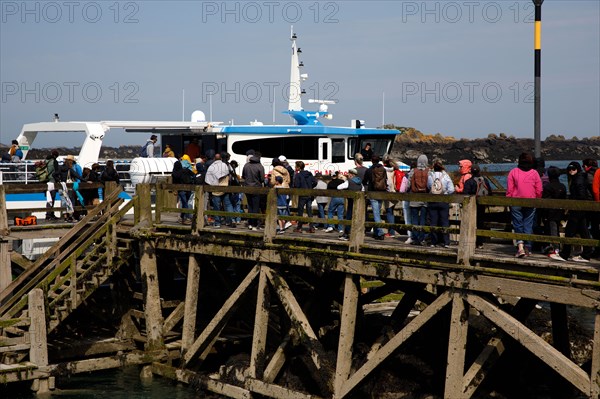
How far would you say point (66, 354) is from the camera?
1780cm

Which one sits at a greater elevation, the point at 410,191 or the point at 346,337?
the point at 410,191

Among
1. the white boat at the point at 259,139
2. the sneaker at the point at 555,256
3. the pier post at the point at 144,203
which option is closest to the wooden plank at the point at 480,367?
the sneaker at the point at 555,256

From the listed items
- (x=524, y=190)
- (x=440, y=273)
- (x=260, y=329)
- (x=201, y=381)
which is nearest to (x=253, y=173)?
(x=260, y=329)

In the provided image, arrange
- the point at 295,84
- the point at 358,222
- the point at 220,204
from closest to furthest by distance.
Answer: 1. the point at 358,222
2. the point at 220,204
3. the point at 295,84

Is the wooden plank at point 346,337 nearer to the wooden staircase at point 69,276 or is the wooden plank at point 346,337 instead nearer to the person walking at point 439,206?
the person walking at point 439,206

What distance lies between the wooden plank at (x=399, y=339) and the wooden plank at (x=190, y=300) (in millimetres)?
4186

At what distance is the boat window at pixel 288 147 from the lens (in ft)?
80.7

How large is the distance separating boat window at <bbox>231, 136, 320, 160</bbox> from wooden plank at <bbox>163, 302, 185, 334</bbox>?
25.1 feet

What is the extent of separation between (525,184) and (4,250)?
35.3 feet

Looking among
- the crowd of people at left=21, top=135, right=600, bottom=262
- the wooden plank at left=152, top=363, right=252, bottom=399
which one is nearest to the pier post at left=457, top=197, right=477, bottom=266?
the crowd of people at left=21, top=135, right=600, bottom=262

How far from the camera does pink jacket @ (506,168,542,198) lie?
12.5m

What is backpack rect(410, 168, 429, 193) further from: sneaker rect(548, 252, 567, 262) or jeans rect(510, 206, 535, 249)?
sneaker rect(548, 252, 567, 262)

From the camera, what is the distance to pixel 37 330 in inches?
634

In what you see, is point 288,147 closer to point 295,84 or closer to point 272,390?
point 295,84
